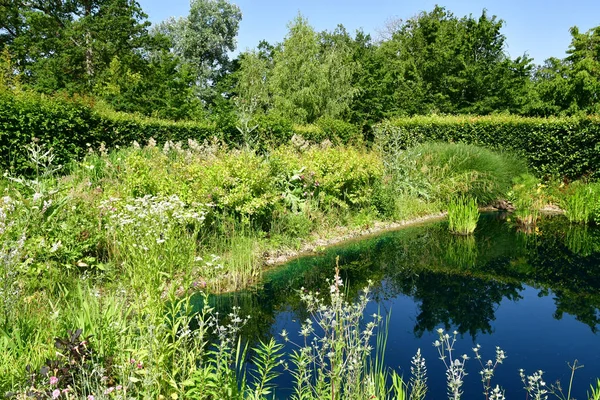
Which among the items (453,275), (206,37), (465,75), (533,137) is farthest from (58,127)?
(206,37)

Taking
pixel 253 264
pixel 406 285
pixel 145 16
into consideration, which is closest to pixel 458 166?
pixel 406 285

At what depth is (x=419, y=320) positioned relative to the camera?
4633 mm

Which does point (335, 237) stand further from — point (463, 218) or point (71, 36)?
point (71, 36)

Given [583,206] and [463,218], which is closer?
[463,218]

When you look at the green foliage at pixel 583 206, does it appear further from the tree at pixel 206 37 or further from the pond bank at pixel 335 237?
the tree at pixel 206 37

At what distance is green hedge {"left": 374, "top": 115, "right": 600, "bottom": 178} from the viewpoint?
39.3ft

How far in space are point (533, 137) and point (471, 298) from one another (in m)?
9.83

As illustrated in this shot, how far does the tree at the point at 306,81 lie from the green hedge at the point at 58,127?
34.5 feet

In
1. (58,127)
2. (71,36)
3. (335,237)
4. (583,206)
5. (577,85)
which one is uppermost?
(71,36)

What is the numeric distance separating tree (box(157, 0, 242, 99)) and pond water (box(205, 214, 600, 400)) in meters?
27.8

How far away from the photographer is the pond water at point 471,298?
3.73 metres

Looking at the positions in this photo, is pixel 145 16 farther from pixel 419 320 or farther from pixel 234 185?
pixel 419 320

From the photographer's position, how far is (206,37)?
3288cm

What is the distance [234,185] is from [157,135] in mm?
6147
